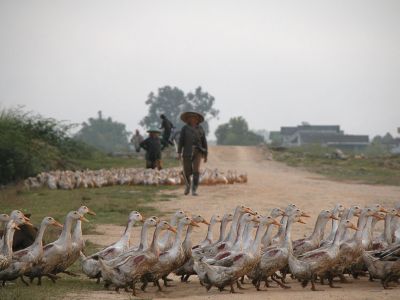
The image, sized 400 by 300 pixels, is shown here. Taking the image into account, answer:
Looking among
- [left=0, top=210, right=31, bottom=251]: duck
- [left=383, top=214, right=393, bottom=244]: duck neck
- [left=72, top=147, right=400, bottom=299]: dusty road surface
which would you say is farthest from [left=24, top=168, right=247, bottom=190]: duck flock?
[left=383, top=214, right=393, bottom=244]: duck neck

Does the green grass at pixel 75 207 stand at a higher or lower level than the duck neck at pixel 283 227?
lower

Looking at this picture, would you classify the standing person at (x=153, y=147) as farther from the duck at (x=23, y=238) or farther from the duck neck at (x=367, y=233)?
the duck neck at (x=367, y=233)

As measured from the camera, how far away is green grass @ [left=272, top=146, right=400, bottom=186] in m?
30.4

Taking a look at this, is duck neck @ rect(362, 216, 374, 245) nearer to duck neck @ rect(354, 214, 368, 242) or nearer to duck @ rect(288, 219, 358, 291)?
duck neck @ rect(354, 214, 368, 242)

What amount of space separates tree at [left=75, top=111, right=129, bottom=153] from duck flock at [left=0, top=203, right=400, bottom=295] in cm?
8980

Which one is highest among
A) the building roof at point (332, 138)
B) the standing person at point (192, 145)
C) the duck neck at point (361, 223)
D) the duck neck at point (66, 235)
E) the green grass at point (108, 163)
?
the building roof at point (332, 138)

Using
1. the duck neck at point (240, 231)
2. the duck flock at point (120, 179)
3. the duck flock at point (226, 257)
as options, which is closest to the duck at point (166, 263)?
the duck flock at point (226, 257)

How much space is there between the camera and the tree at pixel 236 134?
85500 mm

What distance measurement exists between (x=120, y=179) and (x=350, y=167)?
16.0 metres

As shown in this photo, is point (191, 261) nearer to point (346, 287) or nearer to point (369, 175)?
point (346, 287)

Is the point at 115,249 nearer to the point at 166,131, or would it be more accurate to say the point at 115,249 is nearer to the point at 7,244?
the point at 7,244

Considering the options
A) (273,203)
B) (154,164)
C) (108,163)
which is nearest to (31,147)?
(154,164)

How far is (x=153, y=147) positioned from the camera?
26719 millimetres

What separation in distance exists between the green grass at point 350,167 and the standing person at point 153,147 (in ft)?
26.9
